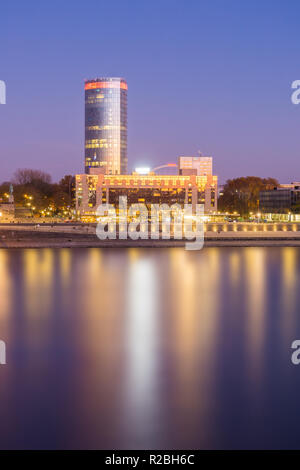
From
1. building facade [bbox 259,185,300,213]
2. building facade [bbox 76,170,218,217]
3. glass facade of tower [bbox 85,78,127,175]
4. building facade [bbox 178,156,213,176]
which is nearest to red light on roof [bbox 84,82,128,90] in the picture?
glass facade of tower [bbox 85,78,127,175]

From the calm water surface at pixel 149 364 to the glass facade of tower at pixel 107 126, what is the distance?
140 m

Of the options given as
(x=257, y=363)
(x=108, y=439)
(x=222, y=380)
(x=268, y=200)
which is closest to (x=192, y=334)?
(x=257, y=363)

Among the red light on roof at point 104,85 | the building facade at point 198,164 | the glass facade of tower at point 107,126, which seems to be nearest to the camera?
the building facade at point 198,164

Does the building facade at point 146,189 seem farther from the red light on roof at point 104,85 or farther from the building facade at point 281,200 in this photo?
the red light on roof at point 104,85

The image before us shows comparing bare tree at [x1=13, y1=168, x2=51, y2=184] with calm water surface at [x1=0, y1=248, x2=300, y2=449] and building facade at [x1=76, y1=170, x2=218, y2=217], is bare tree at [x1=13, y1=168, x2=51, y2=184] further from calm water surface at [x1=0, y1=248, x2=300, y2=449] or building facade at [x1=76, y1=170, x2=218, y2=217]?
calm water surface at [x1=0, y1=248, x2=300, y2=449]

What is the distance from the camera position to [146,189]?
125438mm

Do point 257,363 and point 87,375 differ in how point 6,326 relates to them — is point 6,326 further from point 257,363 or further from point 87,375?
point 257,363

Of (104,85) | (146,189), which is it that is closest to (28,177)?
(146,189)

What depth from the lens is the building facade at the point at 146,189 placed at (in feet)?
404

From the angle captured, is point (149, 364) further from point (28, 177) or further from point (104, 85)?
point (104, 85)

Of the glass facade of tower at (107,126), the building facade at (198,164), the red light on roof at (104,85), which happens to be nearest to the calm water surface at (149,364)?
the building facade at (198,164)

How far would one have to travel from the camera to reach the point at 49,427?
6.72m

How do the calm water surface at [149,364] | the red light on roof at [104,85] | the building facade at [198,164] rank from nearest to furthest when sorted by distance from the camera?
the calm water surface at [149,364], the building facade at [198,164], the red light on roof at [104,85]

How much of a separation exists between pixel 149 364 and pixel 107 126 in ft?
508
